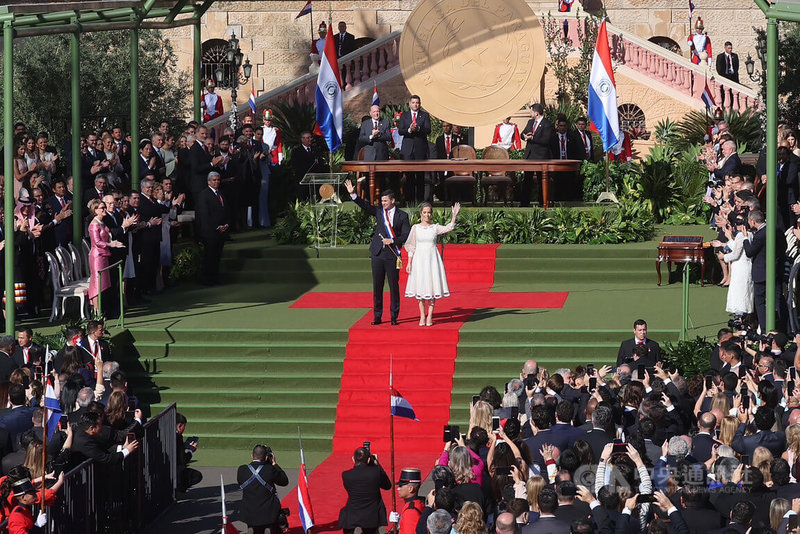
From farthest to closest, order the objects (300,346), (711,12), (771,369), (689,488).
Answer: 1. (711,12)
2. (300,346)
3. (771,369)
4. (689,488)

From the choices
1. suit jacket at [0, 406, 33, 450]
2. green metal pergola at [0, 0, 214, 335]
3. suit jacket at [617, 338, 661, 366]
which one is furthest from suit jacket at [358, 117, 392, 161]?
suit jacket at [0, 406, 33, 450]

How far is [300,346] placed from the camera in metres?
20.2

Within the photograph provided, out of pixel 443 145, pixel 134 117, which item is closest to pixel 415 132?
A: pixel 443 145

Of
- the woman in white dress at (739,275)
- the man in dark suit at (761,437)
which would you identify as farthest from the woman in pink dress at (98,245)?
the man in dark suit at (761,437)

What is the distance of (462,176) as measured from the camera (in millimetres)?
28469

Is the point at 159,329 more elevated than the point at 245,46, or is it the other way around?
the point at 245,46

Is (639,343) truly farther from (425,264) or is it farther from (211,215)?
(211,215)

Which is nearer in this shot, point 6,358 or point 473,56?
point 6,358

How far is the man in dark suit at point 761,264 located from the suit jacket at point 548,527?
8671 millimetres

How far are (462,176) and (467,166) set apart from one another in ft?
7.64

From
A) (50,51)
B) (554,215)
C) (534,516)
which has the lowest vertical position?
(534,516)

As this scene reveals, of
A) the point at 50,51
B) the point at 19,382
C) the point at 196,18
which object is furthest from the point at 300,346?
the point at 50,51

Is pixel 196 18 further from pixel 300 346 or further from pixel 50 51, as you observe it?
pixel 300 346

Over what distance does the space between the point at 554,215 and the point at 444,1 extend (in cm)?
462
